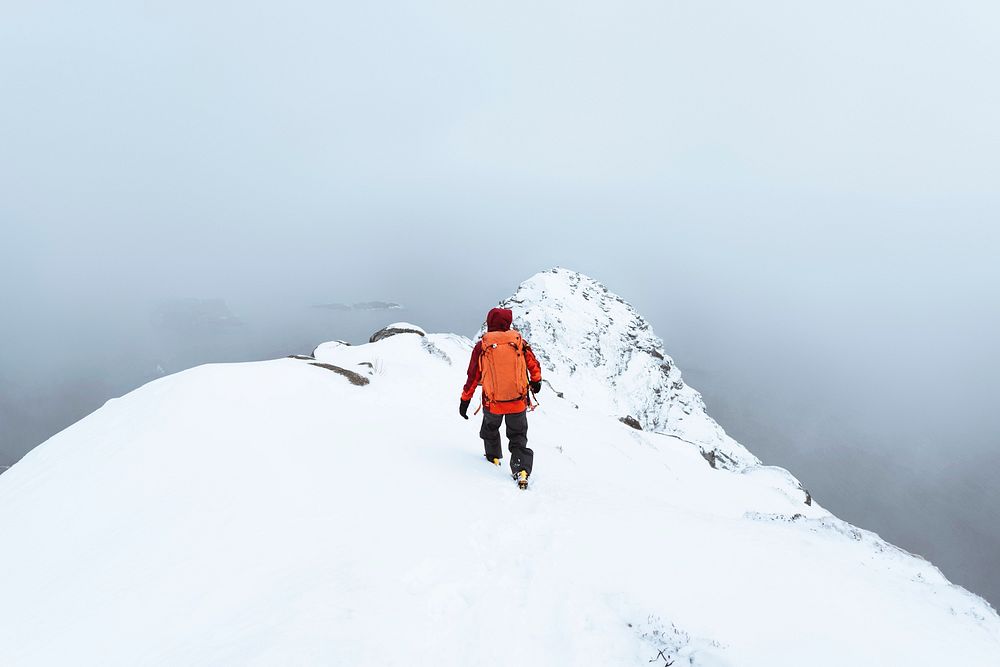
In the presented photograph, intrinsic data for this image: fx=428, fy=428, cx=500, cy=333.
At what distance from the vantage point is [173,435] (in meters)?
9.92

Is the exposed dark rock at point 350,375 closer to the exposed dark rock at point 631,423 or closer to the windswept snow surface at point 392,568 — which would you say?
the windswept snow surface at point 392,568

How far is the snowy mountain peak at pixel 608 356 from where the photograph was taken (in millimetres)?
80312

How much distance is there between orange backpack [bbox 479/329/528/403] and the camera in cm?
882

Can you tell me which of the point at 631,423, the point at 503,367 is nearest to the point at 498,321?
the point at 503,367

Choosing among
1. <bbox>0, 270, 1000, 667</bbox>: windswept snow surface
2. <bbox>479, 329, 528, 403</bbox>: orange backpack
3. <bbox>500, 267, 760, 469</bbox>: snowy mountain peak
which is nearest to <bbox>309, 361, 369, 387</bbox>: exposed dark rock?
<bbox>0, 270, 1000, 667</bbox>: windswept snow surface

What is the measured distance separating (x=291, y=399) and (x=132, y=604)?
8425 millimetres

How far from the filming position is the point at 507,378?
29.1ft

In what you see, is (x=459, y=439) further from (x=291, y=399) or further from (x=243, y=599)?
(x=243, y=599)

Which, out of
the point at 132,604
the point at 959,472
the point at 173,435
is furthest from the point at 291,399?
the point at 959,472

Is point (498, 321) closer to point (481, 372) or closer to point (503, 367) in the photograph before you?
point (503, 367)

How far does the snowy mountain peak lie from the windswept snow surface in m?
65.2

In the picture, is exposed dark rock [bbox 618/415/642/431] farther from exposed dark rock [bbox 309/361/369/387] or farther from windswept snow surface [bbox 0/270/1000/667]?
windswept snow surface [bbox 0/270/1000/667]

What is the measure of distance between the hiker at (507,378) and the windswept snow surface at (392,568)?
3.36 ft

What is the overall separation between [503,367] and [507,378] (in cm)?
24
